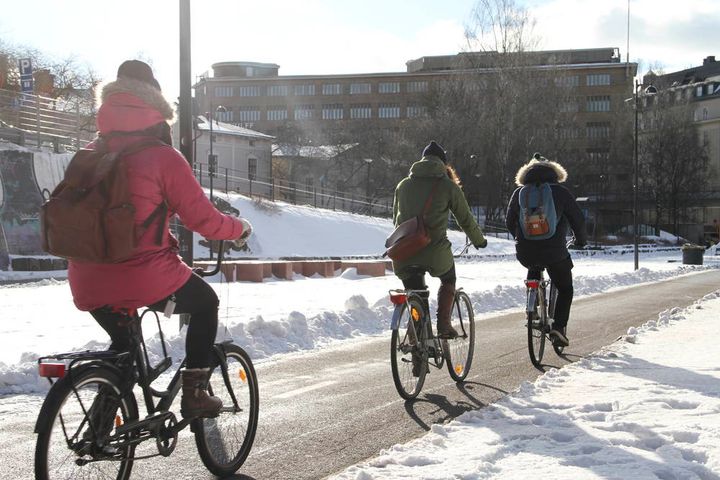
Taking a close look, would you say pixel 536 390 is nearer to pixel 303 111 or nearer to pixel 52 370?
pixel 52 370

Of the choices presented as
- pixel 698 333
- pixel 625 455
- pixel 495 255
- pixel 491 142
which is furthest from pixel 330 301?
pixel 491 142

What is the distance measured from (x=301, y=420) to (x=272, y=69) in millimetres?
121479

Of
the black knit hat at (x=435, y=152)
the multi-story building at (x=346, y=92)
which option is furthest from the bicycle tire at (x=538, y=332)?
the multi-story building at (x=346, y=92)

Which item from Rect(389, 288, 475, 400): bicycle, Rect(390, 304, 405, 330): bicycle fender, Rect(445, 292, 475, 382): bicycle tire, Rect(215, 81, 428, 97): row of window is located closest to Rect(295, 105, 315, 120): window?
Rect(215, 81, 428, 97): row of window

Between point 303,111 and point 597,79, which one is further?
point 303,111

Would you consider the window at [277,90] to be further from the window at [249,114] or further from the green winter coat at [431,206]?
the green winter coat at [431,206]

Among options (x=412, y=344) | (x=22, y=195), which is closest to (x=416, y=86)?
(x=22, y=195)

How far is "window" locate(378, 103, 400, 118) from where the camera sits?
115875 millimetres

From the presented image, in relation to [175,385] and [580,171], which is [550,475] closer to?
[175,385]

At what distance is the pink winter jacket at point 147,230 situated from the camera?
11.8 ft

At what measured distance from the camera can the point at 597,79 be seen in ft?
352

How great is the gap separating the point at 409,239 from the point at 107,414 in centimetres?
309

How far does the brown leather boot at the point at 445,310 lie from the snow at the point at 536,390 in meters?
0.70

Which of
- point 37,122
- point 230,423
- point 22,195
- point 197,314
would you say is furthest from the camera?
point 37,122
